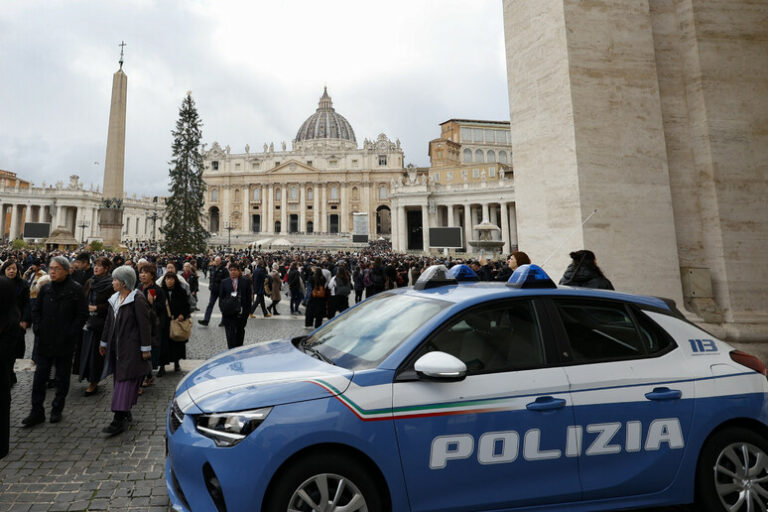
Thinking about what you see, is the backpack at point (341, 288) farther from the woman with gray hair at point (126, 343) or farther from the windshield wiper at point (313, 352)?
the windshield wiper at point (313, 352)

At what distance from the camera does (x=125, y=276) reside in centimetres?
422

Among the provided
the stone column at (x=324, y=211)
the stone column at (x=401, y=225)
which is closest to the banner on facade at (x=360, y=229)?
the stone column at (x=401, y=225)

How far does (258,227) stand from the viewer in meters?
81.1

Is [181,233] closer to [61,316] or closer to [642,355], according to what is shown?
[61,316]

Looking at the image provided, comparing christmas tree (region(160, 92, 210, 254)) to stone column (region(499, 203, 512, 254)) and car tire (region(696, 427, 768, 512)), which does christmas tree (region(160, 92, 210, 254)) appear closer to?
stone column (region(499, 203, 512, 254))

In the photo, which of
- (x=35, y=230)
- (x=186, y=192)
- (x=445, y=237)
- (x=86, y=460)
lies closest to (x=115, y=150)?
(x=186, y=192)

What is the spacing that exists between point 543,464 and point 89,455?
3.55 meters

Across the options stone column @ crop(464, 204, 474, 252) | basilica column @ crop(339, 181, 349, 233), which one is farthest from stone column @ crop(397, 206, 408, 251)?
basilica column @ crop(339, 181, 349, 233)

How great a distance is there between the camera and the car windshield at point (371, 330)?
2.34 metres

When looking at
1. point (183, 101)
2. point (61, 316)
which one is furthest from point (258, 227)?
point (61, 316)

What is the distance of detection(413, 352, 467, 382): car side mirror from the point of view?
6.53ft

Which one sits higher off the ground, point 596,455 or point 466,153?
point 466,153

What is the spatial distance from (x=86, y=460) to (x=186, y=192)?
33.5 metres

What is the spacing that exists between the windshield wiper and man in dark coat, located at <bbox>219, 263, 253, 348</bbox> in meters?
3.76
